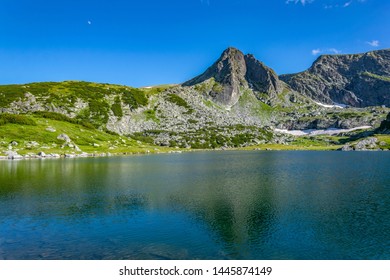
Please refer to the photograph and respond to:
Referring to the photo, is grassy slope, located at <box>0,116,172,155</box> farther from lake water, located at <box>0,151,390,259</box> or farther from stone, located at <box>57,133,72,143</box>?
lake water, located at <box>0,151,390,259</box>

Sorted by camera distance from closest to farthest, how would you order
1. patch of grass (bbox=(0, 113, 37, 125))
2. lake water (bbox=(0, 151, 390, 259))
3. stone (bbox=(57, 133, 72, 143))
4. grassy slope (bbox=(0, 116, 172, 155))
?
lake water (bbox=(0, 151, 390, 259)) < grassy slope (bbox=(0, 116, 172, 155)) < stone (bbox=(57, 133, 72, 143)) < patch of grass (bbox=(0, 113, 37, 125))

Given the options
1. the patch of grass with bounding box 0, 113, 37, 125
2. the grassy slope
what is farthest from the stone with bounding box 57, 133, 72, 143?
the patch of grass with bounding box 0, 113, 37, 125

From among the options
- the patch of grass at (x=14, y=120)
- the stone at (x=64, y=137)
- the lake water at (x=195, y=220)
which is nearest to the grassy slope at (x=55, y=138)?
the stone at (x=64, y=137)

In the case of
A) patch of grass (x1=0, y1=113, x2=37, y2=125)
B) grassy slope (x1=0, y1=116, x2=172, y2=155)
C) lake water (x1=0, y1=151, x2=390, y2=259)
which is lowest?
lake water (x1=0, y1=151, x2=390, y2=259)

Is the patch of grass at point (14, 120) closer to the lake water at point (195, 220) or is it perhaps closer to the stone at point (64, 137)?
the stone at point (64, 137)

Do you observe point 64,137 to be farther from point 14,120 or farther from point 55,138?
point 14,120

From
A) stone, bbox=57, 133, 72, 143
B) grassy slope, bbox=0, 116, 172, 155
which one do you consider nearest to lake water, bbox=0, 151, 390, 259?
grassy slope, bbox=0, 116, 172, 155

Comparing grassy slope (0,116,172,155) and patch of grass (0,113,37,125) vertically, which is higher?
patch of grass (0,113,37,125)

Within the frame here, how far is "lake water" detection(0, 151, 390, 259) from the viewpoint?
28109 millimetres

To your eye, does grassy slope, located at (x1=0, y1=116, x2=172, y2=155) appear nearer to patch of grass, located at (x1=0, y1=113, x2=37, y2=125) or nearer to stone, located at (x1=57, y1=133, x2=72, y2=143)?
stone, located at (x1=57, y1=133, x2=72, y2=143)

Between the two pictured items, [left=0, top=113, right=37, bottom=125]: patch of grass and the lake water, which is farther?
[left=0, top=113, right=37, bottom=125]: patch of grass

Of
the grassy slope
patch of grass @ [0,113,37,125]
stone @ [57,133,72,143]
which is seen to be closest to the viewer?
the grassy slope
